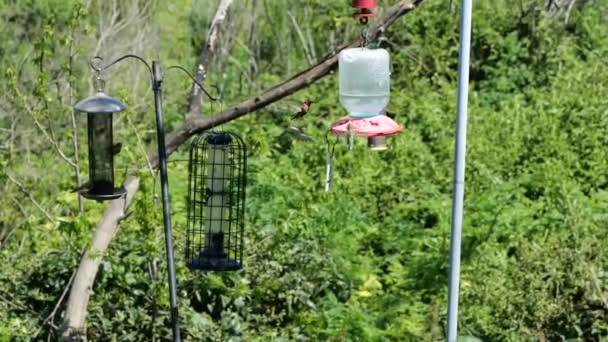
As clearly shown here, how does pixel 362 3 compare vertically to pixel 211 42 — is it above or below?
above

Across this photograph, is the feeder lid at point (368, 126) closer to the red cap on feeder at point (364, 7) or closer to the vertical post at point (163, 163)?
the red cap on feeder at point (364, 7)

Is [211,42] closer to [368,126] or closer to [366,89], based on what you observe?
[366,89]

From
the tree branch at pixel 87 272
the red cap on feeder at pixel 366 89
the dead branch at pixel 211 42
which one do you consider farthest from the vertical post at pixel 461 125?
the tree branch at pixel 87 272

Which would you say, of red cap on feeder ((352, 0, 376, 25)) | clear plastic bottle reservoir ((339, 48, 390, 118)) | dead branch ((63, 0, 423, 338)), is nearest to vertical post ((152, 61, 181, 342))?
clear plastic bottle reservoir ((339, 48, 390, 118))

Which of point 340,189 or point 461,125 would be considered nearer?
point 461,125

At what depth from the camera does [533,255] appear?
786 centimetres

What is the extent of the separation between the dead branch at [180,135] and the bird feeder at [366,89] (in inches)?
72.3

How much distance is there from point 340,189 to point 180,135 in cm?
255

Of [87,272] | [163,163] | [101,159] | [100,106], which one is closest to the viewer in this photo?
[100,106]

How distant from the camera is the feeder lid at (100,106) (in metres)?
5.17

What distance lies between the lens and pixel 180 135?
731 cm

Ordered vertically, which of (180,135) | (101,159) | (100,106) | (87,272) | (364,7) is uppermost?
(364,7)

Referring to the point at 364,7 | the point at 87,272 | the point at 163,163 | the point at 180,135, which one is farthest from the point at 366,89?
the point at 87,272

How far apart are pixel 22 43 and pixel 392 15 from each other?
21.5ft
